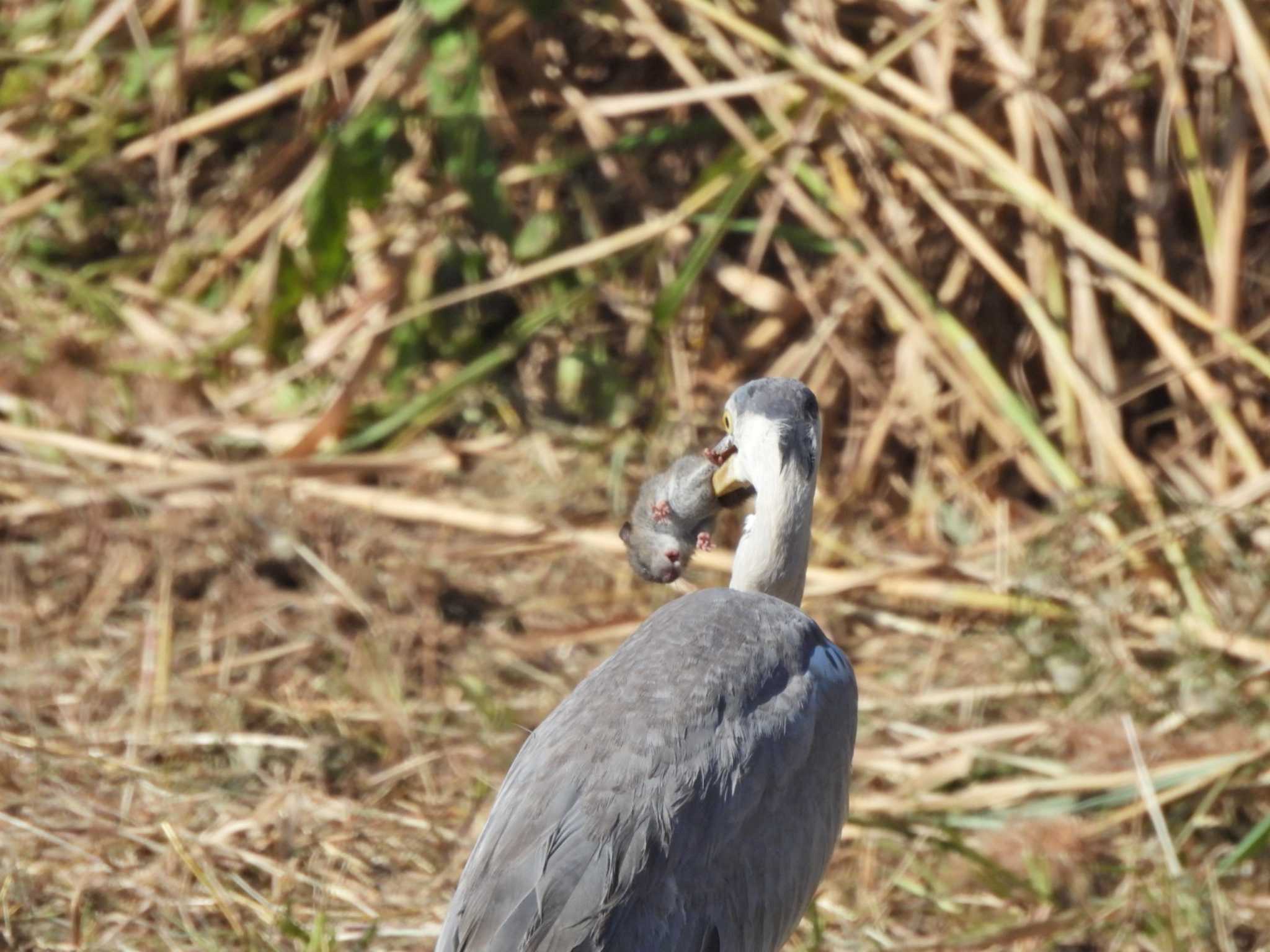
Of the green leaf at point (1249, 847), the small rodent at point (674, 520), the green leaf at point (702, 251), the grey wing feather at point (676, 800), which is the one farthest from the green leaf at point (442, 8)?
the green leaf at point (1249, 847)

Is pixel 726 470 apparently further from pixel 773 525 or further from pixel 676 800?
pixel 676 800

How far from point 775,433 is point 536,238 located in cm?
241

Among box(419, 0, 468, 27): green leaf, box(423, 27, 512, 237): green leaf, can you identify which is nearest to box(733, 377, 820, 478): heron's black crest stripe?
box(423, 27, 512, 237): green leaf

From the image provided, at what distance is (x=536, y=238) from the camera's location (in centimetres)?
561

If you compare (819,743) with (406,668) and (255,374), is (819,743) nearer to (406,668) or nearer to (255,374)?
(406,668)

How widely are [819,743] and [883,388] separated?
2431 millimetres

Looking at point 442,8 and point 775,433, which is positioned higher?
point 442,8

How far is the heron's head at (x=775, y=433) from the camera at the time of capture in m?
3.37

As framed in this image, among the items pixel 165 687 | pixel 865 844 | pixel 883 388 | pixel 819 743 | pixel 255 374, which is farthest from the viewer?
pixel 255 374

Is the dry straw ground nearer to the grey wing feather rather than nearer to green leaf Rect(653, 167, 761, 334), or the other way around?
green leaf Rect(653, 167, 761, 334)

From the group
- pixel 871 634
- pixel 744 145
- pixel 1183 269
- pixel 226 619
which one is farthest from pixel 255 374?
pixel 1183 269

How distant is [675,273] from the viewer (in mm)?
5641

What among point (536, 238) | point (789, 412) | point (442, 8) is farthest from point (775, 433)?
point (442, 8)

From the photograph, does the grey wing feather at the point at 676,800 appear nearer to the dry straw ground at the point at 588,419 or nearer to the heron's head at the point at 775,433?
the heron's head at the point at 775,433
